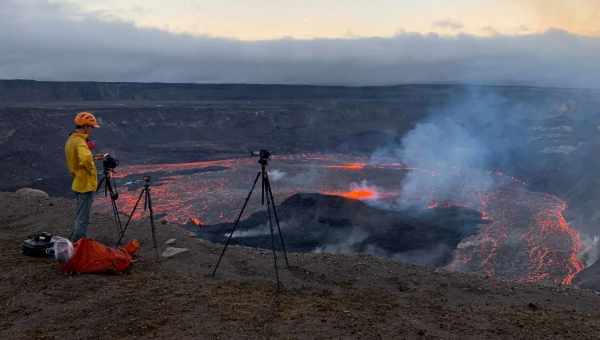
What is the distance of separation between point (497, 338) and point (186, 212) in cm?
2609

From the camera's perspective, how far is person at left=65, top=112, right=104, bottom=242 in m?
7.86

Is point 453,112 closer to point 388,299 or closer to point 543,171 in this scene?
point 543,171

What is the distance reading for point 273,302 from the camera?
6.70 m

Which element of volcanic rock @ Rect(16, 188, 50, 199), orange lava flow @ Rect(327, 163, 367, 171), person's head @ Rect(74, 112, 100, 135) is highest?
person's head @ Rect(74, 112, 100, 135)

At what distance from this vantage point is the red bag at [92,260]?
715 centimetres

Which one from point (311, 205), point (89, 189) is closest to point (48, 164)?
point (311, 205)

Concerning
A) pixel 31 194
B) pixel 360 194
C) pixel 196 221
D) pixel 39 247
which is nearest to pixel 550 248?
pixel 360 194

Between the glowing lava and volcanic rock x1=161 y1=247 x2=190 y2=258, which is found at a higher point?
volcanic rock x1=161 y1=247 x2=190 y2=258

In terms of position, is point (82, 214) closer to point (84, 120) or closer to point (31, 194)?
point (84, 120)

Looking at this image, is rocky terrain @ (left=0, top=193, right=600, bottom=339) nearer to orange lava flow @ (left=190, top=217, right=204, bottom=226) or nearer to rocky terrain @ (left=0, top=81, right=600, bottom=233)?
orange lava flow @ (left=190, top=217, right=204, bottom=226)

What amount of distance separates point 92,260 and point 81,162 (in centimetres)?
175

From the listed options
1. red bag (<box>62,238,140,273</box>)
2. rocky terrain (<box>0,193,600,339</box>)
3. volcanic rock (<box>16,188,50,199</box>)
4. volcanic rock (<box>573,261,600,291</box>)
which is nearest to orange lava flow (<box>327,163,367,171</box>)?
volcanic rock (<box>573,261,600,291</box>)

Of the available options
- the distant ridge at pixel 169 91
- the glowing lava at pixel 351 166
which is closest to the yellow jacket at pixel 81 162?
the glowing lava at pixel 351 166

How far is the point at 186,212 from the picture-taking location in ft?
98.1
